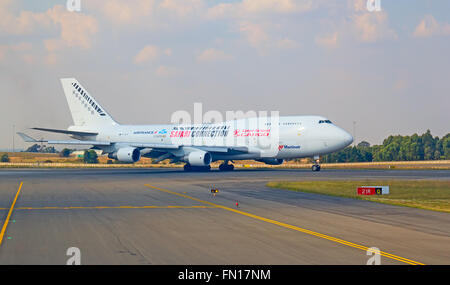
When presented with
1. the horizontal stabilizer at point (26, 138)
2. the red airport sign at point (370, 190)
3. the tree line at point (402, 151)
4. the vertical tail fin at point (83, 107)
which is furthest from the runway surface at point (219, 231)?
the tree line at point (402, 151)

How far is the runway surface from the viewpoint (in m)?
13.1

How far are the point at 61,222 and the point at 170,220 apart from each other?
3773 mm

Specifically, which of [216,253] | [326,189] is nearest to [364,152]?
[326,189]

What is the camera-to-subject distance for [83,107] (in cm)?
7819

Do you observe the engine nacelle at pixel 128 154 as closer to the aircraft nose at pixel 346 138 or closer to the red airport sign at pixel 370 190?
the aircraft nose at pixel 346 138

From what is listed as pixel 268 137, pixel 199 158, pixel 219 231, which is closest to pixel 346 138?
pixel 268 137

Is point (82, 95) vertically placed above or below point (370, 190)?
above

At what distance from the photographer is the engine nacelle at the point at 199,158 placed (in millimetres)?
60969

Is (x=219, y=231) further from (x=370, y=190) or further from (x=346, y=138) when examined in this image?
(x=346, y=138)

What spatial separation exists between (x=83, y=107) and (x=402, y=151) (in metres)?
108

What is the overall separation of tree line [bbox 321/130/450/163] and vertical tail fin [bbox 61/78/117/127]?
70024 mm

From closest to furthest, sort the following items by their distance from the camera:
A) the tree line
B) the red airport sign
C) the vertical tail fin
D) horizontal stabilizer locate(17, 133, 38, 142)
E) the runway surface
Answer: the runway surface < the red airport sign < horizontal stabilizer locate(17, 133, 38, 142) < the vertical tail fin < the tree line

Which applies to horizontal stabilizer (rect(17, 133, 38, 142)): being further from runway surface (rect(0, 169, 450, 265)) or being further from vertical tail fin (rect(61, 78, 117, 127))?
runway surface (rect(0, 169, 450, 265))

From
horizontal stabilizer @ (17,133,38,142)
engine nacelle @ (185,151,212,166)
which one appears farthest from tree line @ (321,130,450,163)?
horizontal stabilizer @ (17,133,38,142)
